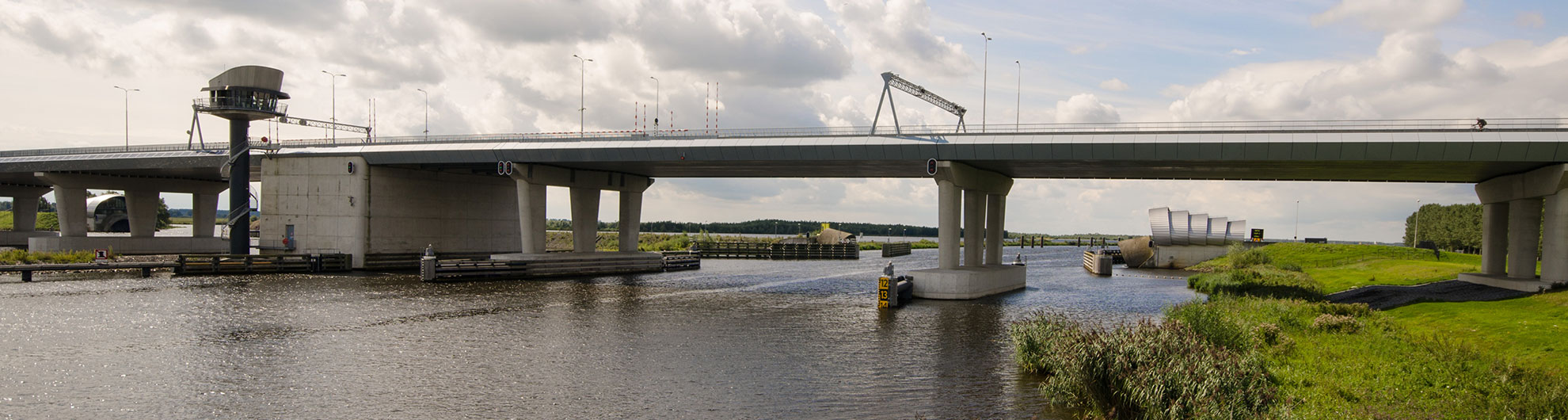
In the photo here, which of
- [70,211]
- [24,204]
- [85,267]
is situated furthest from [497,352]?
[24,204]

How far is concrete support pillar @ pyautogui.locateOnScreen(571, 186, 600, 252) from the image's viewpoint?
59281mm

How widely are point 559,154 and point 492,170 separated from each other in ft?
43.1

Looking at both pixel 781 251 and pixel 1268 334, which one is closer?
pixel 1268 334

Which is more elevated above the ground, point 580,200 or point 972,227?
point 580,200

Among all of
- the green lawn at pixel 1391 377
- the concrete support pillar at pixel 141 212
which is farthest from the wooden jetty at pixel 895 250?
the green lawn at pixel 1391 377

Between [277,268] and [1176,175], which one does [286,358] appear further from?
[1176,175]

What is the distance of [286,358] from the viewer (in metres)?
21.7

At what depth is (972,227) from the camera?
155 ft

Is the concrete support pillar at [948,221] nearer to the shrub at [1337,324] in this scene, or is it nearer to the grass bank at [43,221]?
the shrub at [1337,324]

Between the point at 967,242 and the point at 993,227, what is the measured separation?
252 inches

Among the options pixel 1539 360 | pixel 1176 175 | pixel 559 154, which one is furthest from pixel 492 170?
pixel 1539 360

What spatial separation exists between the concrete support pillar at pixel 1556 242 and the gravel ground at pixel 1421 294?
1320mm

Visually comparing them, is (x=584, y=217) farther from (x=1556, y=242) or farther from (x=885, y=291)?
(x=1556, y=242)

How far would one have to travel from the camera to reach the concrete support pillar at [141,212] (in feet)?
250
